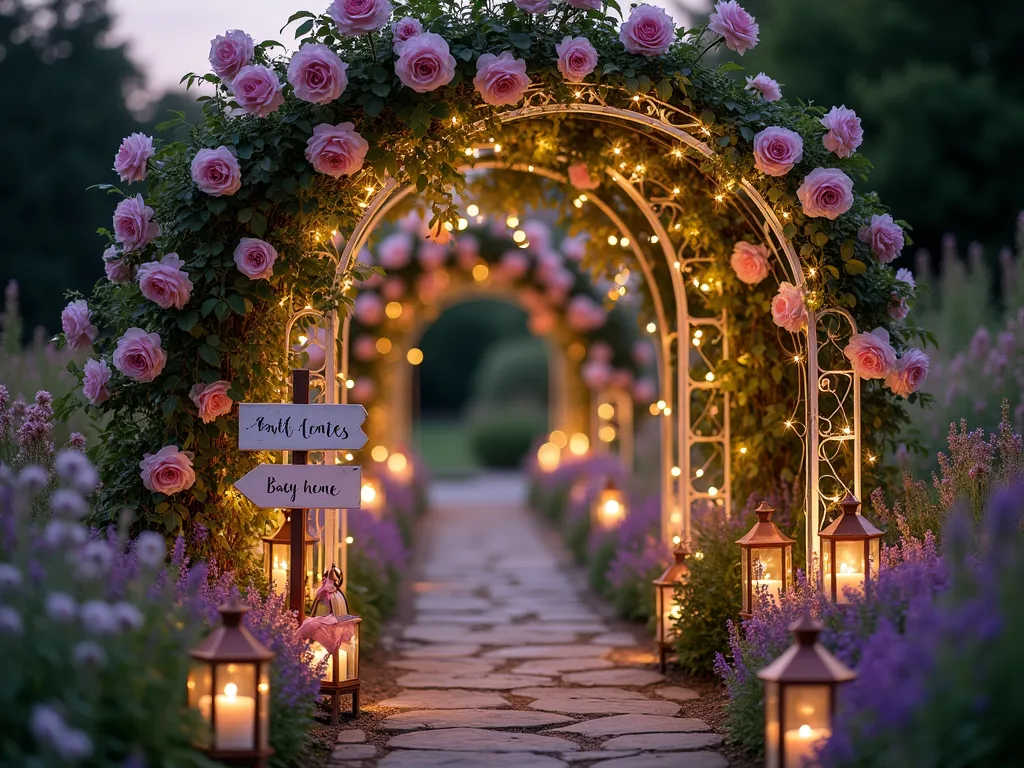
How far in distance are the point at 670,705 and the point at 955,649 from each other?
2.46 meters

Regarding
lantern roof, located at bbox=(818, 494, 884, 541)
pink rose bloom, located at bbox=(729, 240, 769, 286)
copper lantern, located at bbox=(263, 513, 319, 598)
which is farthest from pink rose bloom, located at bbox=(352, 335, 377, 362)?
lantern roof, located at bbox=(818, 494, 884, 541)

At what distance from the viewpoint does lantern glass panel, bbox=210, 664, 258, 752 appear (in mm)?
3506

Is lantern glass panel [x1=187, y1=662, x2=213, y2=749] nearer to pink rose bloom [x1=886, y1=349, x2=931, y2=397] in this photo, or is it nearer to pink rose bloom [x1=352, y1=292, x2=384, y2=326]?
pink rose bloom [x1=886, y1=349, x2=931, y2=397]

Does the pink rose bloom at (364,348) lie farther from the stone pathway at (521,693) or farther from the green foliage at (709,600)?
the green foliage at (709,600)

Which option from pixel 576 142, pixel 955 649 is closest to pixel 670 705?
pixel 955 649

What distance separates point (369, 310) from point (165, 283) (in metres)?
7.85

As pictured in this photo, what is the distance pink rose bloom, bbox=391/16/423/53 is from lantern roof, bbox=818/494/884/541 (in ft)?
8.44

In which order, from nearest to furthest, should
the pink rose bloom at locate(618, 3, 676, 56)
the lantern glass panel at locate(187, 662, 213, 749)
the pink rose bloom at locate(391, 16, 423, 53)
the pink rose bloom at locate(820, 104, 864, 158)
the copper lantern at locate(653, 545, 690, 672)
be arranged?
the lantern glass panel at locate(187, 662, 213, 749)
the pink rose bloom at locate(391, 16, 423, 53)
the pink rose bloom at locate(618, 3, 676, 56)
the pink rose bloom at locate(820, 104, 864, 158)
the copper lantern at locate(653, 545, 690, 672)

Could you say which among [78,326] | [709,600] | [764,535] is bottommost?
[709,600]

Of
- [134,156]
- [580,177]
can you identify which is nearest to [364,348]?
[580,177]

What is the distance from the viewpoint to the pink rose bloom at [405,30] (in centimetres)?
464

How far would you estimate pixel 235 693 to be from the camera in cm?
354

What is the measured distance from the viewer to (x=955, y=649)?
2.89m

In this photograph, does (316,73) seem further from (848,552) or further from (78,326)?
(848,552)
